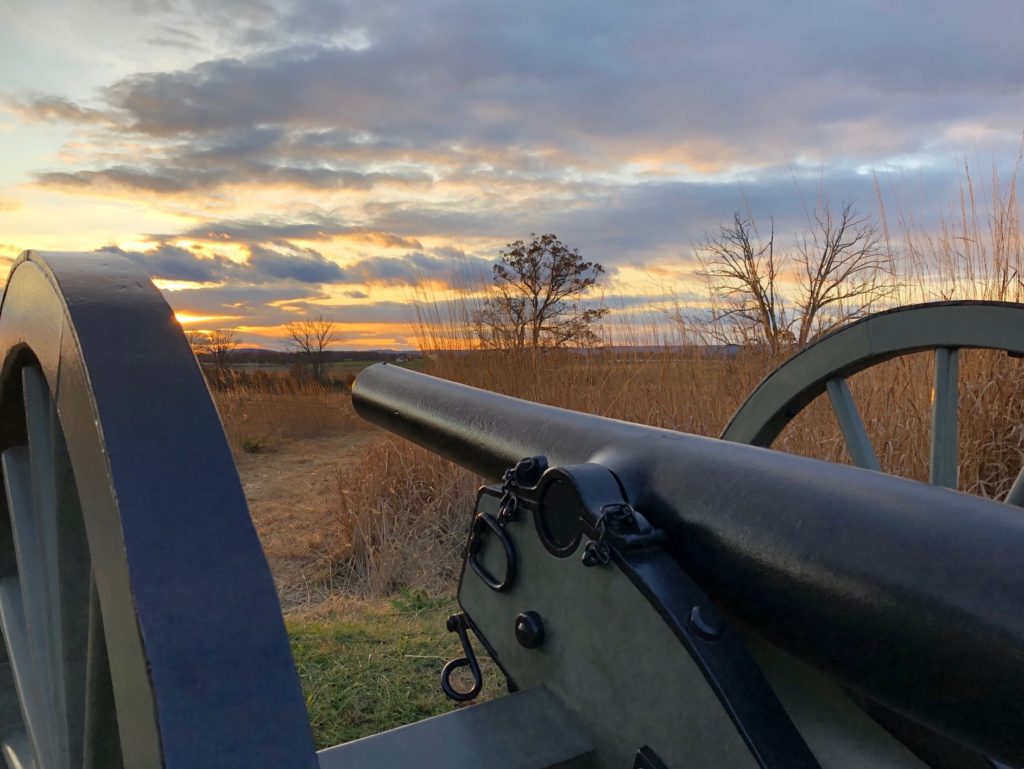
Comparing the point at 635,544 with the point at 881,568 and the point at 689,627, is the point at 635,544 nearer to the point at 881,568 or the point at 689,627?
the point at 689,627

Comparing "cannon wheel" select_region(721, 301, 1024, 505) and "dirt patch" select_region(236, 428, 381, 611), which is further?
"dirt patch" select_region(236, 428, 381, 611)

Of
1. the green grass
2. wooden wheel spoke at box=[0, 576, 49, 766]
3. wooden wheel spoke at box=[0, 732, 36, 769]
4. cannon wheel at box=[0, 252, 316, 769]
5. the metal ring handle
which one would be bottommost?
the green grass

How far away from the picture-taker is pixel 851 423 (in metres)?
2.15

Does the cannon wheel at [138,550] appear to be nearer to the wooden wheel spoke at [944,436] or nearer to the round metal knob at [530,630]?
the round metal knob at [530,630]

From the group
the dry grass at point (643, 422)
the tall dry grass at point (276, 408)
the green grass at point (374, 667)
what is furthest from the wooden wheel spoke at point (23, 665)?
the tall dry grass at point (276, 408)

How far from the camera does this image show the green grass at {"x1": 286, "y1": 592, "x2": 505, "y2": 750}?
113 inches

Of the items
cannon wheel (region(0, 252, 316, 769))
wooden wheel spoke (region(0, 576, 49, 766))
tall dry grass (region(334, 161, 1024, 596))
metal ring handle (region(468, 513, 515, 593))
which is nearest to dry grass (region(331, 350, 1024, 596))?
tall dry grass (region(334, 161, 1024, 596))

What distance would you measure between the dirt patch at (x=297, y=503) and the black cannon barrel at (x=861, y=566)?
163 centimetres

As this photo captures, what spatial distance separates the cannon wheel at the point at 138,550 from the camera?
82 centimetres

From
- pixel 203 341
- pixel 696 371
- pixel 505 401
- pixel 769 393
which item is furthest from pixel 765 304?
pixel 203 341

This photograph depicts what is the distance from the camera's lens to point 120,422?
959 mm

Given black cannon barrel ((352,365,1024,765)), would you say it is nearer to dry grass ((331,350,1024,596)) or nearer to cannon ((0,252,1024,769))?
cannon ((0,252,1024,769))

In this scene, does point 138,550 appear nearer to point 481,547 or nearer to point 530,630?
point 530,630

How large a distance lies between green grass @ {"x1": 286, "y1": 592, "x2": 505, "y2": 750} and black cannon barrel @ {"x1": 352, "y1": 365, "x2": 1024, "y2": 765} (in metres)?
1.88
